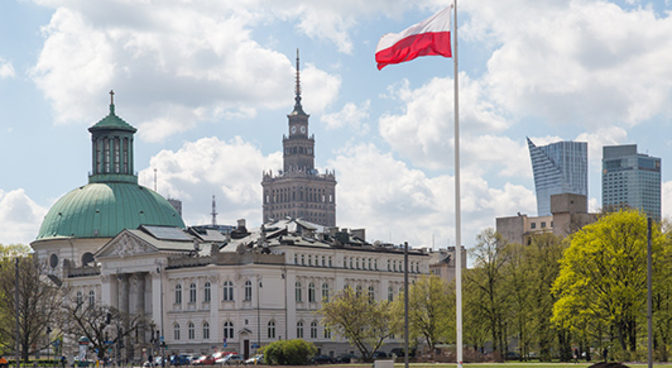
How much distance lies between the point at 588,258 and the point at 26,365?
6346 cm

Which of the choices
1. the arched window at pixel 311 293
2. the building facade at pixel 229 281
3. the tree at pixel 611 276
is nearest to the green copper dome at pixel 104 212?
the building facade at pixel 229 281

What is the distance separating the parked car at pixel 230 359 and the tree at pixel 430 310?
21.4 meters

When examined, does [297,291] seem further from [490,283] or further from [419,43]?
[419,43]

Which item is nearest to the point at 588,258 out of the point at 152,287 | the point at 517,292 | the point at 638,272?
the point at 638,272

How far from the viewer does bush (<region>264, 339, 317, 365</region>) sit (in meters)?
116

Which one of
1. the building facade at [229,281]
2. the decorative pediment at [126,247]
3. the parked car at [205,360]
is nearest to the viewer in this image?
the parked car at [205,360]

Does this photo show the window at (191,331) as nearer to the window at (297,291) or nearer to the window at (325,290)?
the window at (297,291)

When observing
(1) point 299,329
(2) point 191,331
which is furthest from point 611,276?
(2) point 191,331

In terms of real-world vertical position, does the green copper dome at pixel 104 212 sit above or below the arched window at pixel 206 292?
above

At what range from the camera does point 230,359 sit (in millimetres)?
133750

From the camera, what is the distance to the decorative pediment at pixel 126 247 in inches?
6339

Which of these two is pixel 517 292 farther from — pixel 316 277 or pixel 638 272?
pixel 316 277

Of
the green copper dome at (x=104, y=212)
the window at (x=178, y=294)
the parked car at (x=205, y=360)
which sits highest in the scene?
the green copper dome at (x=104, y=212)

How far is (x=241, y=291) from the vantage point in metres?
148
